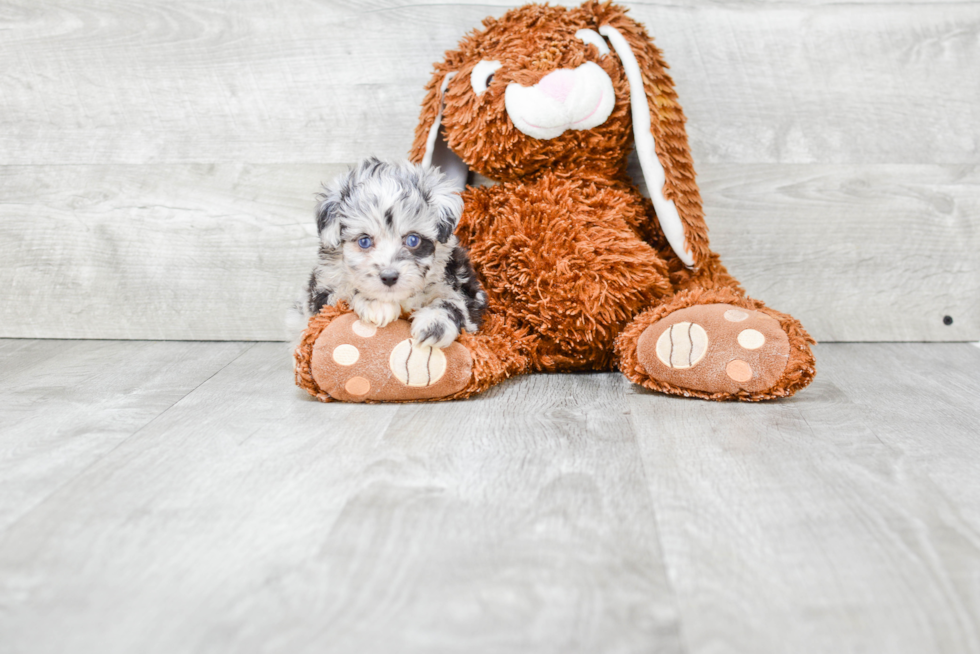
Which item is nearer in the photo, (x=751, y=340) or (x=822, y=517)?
(x=822, y=517)

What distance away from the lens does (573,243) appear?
1.60 metres

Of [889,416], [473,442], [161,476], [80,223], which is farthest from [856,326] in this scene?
[80,223]

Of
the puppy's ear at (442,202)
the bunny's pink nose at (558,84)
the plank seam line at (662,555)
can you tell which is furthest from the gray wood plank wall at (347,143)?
the plank seam line at (662,555)

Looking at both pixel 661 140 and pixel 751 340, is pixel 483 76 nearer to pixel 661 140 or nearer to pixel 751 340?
pixel 661 140

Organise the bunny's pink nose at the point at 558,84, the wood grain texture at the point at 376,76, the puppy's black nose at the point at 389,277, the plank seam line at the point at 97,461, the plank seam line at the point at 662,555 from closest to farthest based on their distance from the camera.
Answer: the plank seam line at the point at 662,555 → the plank seam line at the point at 97,461 → the puppy's black nose at the point at 389,277 → the bunny's pink nose at the point at 558,84 → the wood grain texture at the point at 376,76

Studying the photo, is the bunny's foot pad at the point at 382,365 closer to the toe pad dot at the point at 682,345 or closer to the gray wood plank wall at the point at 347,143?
the toe pad dot at the point at 682,345

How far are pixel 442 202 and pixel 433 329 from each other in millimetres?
225

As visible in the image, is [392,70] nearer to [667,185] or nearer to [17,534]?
[667,185]

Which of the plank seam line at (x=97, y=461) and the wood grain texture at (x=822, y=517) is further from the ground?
the wood grain texture at (x=822, y=517)

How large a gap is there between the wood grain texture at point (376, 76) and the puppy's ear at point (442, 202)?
54 cm

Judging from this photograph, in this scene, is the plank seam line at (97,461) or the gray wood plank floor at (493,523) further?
the plank seam line at (97,461)

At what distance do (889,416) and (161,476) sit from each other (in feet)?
3.88

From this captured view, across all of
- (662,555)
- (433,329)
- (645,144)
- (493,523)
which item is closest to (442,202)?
(433,329)

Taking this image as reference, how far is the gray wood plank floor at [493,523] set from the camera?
2.52 ft
